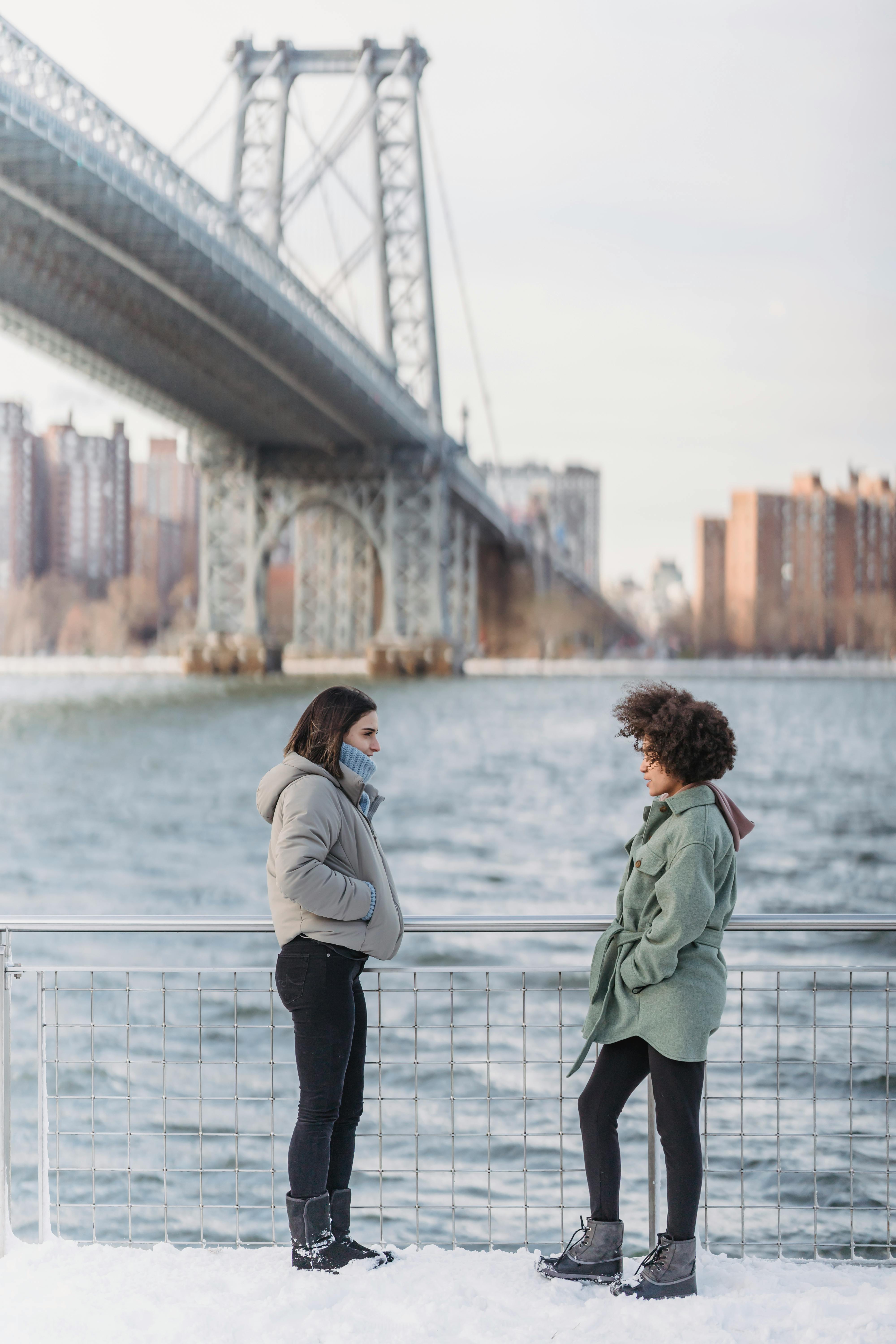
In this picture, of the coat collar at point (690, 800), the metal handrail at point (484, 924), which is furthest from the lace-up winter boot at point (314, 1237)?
the coat collar at point (690, 800)

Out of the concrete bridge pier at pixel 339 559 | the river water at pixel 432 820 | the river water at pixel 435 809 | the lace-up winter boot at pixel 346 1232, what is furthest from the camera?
the concrete bridge pier at pixel 339 559

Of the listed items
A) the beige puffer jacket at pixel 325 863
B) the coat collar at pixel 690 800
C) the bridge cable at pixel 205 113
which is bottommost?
the beige puffer jacket at pixel 325 863

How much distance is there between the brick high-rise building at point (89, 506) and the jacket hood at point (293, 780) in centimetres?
3141

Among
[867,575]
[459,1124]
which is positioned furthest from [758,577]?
[459,1124]

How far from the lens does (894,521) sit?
148ft

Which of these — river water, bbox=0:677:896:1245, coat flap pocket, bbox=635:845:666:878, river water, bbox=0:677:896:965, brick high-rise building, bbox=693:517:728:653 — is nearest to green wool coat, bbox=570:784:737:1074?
coat flap pocket, bbox=635:845:666:878

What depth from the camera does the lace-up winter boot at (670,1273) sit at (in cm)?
212

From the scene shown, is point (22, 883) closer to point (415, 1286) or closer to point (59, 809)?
point (59, 809)

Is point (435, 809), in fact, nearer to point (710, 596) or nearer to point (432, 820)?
point (432, 820)

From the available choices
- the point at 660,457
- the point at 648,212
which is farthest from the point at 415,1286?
the point at 660,457

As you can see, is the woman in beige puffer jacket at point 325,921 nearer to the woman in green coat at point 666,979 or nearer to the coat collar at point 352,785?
the coat collar at point 352,785

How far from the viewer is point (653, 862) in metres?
2.10

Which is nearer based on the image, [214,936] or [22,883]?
[214,936]

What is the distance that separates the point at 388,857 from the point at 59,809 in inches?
306
